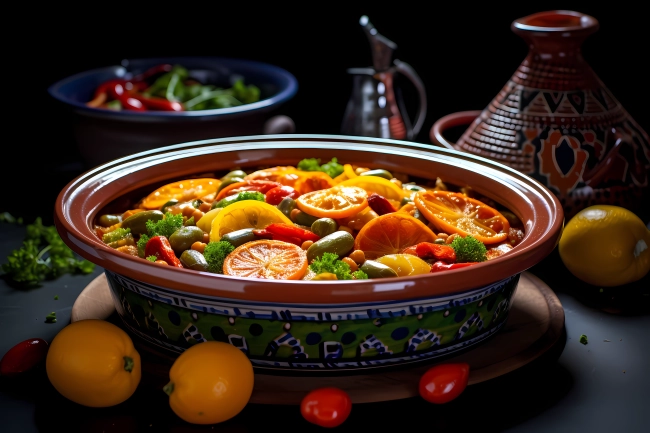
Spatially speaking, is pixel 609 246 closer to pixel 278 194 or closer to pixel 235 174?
pixel 278 194

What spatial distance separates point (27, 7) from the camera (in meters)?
4.92

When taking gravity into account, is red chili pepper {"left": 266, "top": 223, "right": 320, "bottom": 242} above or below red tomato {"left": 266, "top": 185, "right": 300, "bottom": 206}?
above

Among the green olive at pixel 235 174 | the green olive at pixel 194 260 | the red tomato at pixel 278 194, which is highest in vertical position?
the green olive at pixel 194 260

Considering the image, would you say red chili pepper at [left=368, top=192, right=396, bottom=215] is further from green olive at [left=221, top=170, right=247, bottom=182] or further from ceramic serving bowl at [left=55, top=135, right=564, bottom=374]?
green olive at [left=221, top=170, right=247, bottom=182]

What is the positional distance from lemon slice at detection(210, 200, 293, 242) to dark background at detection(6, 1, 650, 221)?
2.25 metres

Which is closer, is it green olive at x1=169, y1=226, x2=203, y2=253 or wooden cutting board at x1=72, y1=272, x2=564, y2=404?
wooden cutting board at x1=72, y1=272, x2=564, y2=404

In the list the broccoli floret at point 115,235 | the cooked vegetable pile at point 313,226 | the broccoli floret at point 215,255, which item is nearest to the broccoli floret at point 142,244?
the cooked vegetable pile at point 313,226

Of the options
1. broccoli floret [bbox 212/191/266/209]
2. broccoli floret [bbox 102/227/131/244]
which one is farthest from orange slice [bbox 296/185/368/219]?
broccoli floret [bbox 102/227/131/244]

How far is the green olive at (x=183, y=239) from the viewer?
8.52 feet

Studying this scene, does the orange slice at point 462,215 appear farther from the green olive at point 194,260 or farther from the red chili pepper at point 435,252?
the green olive at point 194,260

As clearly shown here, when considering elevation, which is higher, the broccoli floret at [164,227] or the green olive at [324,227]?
the broccoli floret at [164,227]

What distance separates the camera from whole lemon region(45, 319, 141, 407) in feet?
7.19

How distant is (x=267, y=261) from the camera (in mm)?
2451

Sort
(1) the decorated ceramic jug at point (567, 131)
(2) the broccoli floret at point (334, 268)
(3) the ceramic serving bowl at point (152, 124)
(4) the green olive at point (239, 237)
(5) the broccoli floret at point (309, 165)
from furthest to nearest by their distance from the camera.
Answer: (3) the ceramic serving bowl at point (152, 124)
(1) the decorated ceramic jug at point (567, 131)
(5) the broccoli floret at point (309, 165)
(4) the green olive at point (239, 237)
(2) the broccoli floret at point (334, 268)
